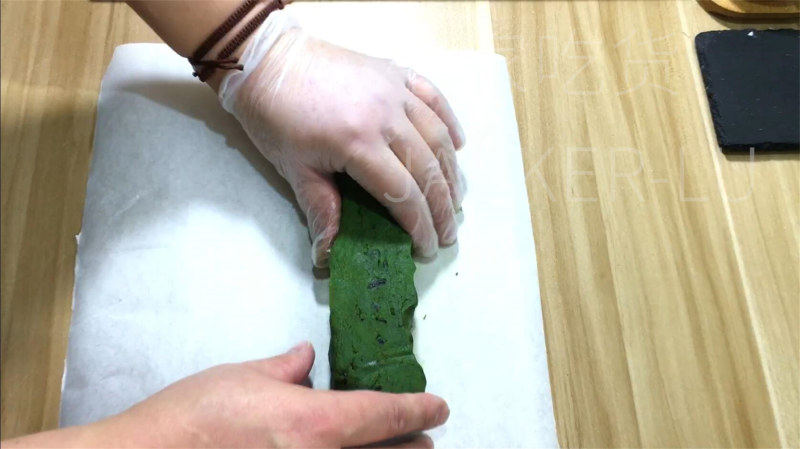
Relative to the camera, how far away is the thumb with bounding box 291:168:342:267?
925mm

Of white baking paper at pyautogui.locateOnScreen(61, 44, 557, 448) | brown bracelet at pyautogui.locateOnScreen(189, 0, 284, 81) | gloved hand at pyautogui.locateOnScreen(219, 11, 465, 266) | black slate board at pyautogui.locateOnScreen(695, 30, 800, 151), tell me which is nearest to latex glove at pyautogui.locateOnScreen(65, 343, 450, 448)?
white baking paper at pyautogui.locateOnScreen(61, 44, 557, 448)

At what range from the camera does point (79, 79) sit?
43.6 inches

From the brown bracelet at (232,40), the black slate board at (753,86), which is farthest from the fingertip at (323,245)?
the black slate board at (753,86)

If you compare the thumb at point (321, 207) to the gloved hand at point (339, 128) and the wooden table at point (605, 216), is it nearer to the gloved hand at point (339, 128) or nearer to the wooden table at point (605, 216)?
the gloved hand at point (339, 128)

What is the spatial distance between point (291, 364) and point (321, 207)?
255mm

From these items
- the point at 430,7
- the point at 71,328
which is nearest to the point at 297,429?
the point at 71,328

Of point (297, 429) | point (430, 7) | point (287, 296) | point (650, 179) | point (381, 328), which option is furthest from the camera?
point (430, 7)

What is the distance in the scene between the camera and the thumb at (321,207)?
925 mm

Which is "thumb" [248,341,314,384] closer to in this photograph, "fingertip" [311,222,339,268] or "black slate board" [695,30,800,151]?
"fingertip" [311,222,339,268]

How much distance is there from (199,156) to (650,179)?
2.73 feet

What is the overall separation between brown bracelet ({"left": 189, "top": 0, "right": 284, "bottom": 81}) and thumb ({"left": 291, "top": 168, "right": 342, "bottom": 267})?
21cm

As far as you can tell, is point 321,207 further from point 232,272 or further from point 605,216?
point 605,216

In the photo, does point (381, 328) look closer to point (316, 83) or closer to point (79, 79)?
point (316, 83)

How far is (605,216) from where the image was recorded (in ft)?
3.38
